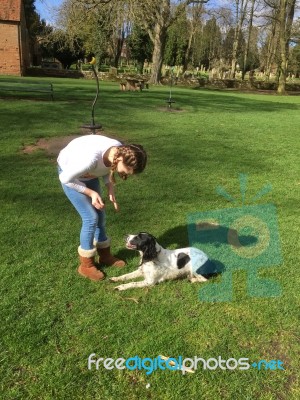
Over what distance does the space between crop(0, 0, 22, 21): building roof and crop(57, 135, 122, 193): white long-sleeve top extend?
3326 cm

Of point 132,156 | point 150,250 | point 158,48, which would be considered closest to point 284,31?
point 158,48

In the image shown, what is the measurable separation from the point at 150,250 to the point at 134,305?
53 centimetres

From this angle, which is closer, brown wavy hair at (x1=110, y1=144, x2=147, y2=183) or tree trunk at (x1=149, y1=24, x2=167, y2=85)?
brown wavy hair at (x1=110, y1=144, x2=147, y2=183)

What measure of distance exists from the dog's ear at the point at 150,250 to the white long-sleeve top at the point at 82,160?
794 mm

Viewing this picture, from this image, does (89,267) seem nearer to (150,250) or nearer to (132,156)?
(150,250)

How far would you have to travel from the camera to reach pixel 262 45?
185ft

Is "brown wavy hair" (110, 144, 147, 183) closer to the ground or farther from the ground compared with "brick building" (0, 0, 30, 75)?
closer to the ground

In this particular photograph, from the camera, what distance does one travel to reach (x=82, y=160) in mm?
3158

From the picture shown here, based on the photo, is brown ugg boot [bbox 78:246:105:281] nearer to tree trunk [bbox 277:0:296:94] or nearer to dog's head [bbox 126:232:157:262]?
dog's head [bbox 126:232:157:262]

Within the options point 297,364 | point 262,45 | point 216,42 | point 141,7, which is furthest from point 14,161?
point 216,42

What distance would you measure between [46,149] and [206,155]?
366 centimetres

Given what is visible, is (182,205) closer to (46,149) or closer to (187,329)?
(187,329)

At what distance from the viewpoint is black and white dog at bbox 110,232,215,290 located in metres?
3.56

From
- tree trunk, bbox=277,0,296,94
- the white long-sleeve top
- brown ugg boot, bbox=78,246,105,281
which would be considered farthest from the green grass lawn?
tree trunk, bbox=277,0,296,94
